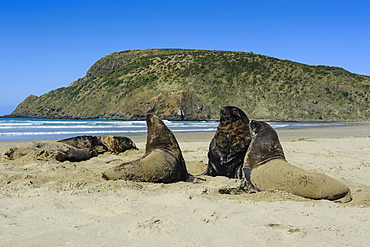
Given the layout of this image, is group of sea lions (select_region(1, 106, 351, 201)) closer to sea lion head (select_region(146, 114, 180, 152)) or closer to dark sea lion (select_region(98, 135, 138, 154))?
sea lion head (select_region(146, 114, 180, 152))

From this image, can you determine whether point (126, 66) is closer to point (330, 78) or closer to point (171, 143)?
point (330, 78)

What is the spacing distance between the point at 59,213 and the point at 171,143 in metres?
3.61

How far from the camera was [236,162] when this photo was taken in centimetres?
782

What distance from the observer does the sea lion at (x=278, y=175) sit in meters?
5.23

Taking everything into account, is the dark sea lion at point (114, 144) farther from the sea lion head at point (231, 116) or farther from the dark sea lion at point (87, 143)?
the sea lion head at point (231, 116)

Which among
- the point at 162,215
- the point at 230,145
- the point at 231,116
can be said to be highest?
the point at 231,116

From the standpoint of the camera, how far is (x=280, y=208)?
15.0 feet

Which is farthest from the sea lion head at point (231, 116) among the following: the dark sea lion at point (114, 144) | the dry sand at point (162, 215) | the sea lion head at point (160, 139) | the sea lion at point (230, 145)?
the dark sea lion at point (114, 144)

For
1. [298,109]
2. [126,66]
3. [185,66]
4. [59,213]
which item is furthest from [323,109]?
[59,213]

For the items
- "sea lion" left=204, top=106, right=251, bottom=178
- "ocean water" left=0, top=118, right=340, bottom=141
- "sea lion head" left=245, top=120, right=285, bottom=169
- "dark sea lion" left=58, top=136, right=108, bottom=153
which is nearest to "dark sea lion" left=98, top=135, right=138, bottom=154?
"dark sea lion" left=58, top=136, right=108, bottom=153

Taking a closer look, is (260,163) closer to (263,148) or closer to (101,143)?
(263,148)

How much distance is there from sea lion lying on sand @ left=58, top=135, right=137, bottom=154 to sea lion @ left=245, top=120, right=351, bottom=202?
5.47 m

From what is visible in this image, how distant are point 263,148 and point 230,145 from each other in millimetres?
1381

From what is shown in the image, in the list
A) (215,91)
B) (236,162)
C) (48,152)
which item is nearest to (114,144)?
(48,152)
